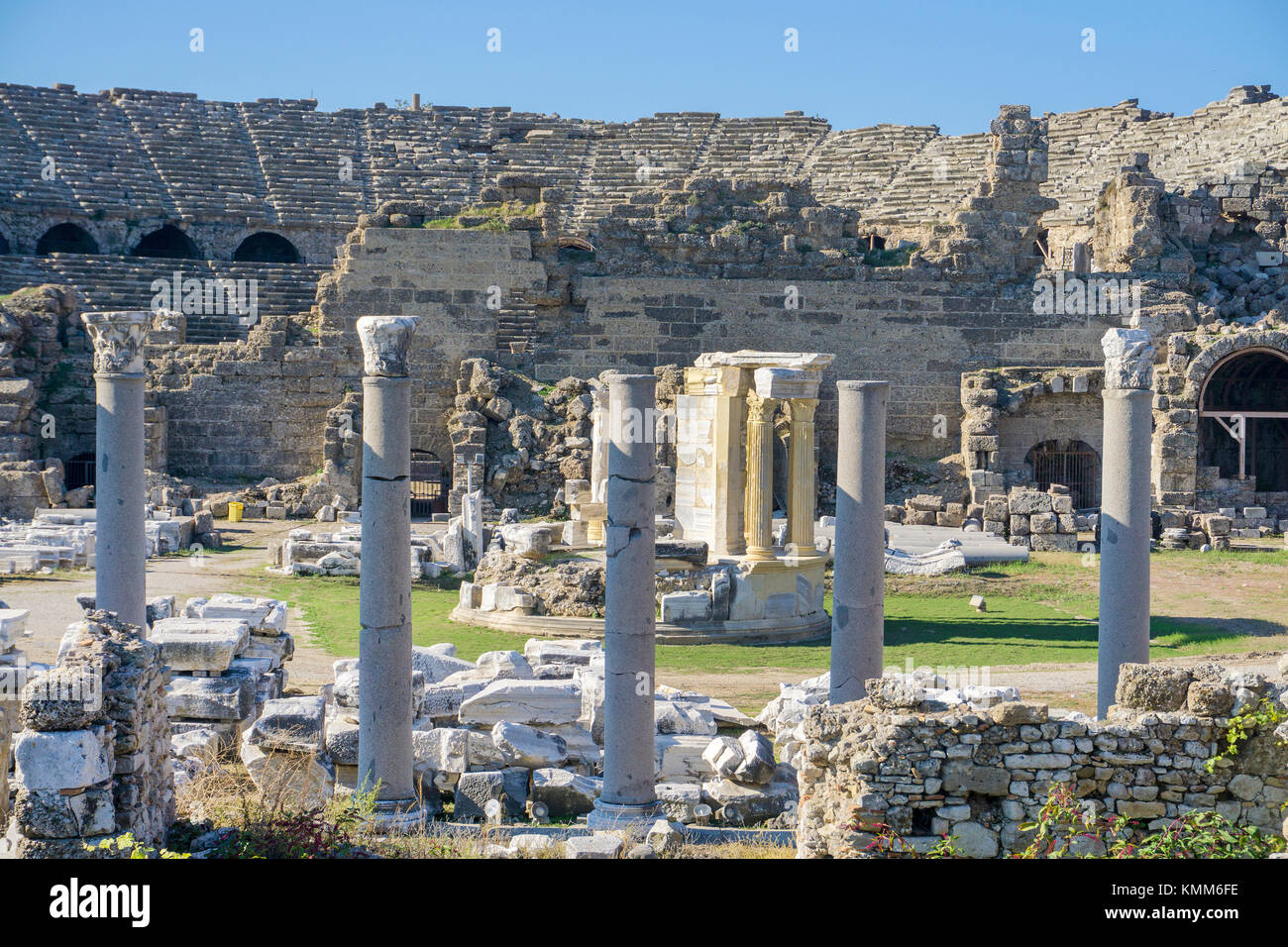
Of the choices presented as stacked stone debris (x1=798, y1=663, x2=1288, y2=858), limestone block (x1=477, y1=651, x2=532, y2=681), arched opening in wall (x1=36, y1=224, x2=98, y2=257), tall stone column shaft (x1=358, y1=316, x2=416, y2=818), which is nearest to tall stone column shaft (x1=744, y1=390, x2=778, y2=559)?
limestone block (x1=477, y1=651, x2=532, y2=681)

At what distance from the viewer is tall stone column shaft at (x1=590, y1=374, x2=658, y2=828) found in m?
10.1

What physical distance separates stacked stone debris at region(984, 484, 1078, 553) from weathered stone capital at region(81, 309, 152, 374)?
15351mm

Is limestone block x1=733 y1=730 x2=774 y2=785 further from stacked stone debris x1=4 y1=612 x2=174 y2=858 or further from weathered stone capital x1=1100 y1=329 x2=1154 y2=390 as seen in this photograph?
stacked stone debris x1=4 y1=612 x2=174 y2=858

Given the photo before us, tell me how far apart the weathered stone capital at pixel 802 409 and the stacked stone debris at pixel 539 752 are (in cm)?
630

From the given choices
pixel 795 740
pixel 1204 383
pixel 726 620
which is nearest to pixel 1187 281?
pixel 1204 383

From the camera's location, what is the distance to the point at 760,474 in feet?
61.7

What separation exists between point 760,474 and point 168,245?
971 inches

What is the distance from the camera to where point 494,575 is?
755 inches

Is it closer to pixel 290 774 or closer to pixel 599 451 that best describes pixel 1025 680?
pixel 290 774

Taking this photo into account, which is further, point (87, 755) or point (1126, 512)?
point (1126, 512)

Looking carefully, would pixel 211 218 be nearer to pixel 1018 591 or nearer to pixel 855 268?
pixel 855 268

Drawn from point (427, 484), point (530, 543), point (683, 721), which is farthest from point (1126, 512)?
point (427, 484)

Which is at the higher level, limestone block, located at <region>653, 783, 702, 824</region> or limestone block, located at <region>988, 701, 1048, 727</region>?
limestone block, located at <region>988, 701, 1048, 727</region>
